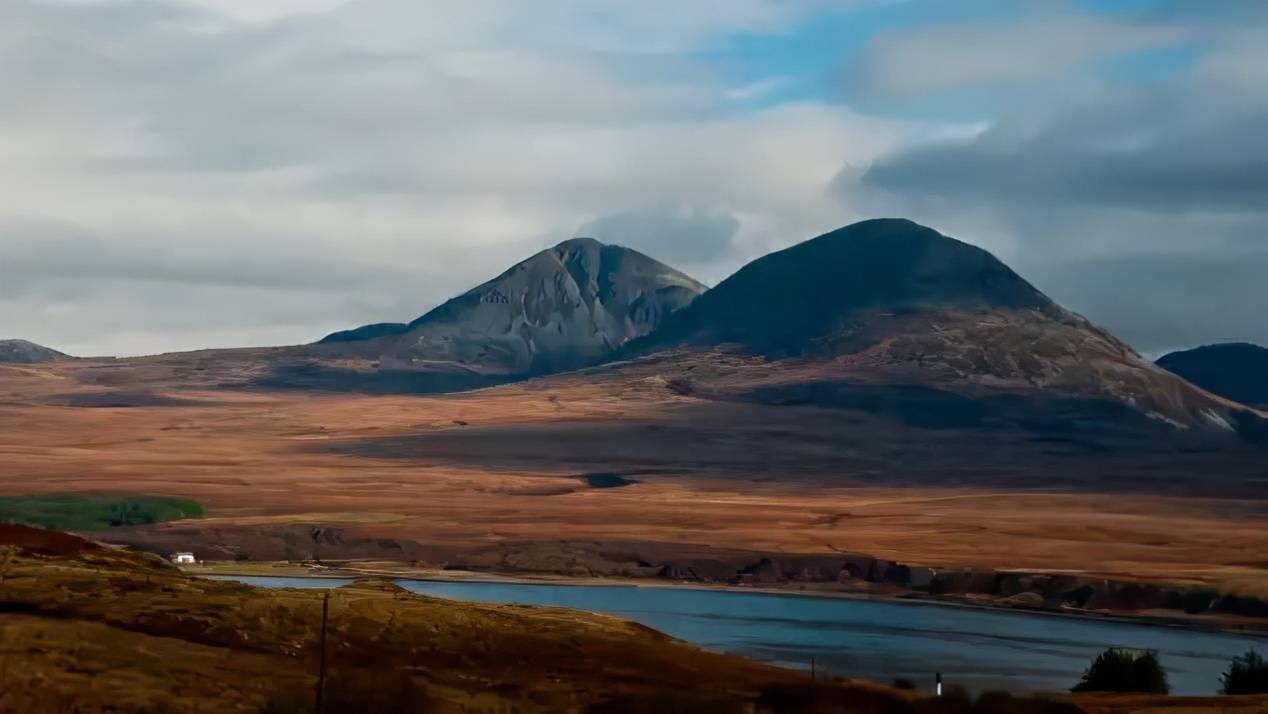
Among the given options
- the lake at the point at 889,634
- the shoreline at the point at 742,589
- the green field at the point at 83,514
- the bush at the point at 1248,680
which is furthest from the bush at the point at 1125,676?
the green field at the point at 83,514

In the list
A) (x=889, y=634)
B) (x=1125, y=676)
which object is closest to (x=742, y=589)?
(x=889, y=634)

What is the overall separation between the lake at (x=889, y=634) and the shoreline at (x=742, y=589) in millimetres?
1483

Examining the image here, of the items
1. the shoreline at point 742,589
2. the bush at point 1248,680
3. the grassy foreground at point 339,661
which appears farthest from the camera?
the shoreline at point 742,589

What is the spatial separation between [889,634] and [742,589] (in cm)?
3902

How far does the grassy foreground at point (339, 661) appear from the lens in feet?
175

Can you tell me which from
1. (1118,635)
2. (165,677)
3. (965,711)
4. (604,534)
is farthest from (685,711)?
(604,534)

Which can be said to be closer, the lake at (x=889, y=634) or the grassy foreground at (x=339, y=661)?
the grassy foreground at (x=339, y=661)

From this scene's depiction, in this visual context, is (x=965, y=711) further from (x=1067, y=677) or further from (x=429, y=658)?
(x=1067, y=677)

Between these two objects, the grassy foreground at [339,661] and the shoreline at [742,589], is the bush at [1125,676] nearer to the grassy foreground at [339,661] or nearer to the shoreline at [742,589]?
the grassy foreground at [339,661]

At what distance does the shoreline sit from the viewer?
467ft

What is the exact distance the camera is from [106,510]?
19688cm

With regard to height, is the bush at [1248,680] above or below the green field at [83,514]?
below

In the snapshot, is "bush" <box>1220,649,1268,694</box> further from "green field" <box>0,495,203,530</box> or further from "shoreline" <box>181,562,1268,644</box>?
"green field" <box>0,495,203,530</box>

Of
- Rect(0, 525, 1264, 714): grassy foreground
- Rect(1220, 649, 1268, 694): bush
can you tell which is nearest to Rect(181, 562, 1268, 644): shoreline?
Rect(1220, 649, 1268, 694): bush
